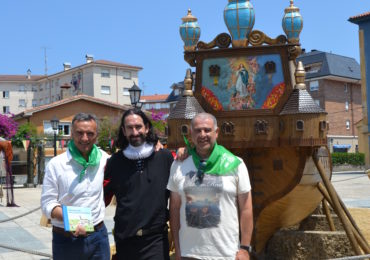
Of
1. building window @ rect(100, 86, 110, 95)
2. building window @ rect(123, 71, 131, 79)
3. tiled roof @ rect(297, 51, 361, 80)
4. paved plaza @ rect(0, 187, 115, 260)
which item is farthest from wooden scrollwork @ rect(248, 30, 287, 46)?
building window @ rect(123, 71, 131, 79)

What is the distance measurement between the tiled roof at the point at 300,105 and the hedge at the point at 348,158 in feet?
119

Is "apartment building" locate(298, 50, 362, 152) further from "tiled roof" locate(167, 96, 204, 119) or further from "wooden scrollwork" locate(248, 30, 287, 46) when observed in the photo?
"tiled roof" locate(167, 96, 204, 119)

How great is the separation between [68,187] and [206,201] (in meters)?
1.01

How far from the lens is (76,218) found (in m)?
3.62

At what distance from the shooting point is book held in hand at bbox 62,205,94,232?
3.57 m

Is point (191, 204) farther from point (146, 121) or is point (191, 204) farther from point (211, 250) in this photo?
point (146, 121)

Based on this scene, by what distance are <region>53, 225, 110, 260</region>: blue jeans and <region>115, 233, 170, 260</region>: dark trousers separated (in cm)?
17

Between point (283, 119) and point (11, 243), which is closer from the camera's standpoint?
point (283, 119)

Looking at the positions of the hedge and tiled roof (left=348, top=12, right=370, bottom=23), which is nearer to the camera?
tiled roof (left=348, top=12, right=370, bottom=23)

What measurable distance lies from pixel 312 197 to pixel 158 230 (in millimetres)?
3671

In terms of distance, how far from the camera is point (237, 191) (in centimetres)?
→ 341

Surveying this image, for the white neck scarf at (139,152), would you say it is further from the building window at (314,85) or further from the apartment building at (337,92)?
the building window at (314,85)

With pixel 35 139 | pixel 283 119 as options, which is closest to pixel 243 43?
pixel 283 119

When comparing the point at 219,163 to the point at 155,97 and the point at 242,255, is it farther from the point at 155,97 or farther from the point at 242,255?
the point at 155,97
